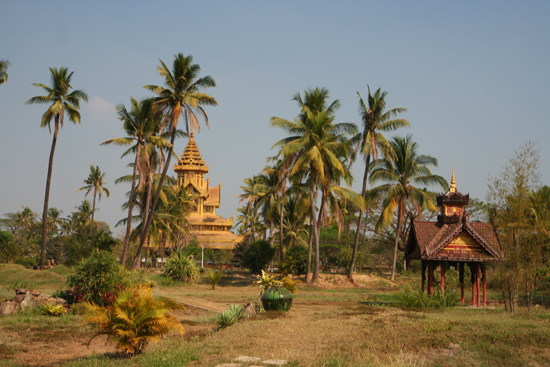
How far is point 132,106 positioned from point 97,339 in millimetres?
24927

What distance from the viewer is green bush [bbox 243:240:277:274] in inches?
1714

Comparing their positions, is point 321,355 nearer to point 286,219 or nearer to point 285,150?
point 285,150

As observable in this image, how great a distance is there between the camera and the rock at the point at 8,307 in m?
18.2

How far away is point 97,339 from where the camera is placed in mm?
14789

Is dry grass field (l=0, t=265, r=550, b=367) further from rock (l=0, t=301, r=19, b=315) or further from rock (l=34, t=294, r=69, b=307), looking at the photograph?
rock (l=34, t=294, r=69, b=307)

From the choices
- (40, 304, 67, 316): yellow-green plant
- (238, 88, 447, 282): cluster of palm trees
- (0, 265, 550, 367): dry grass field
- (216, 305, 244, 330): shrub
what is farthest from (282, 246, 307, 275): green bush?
(216, 305, 244, 330): shrub

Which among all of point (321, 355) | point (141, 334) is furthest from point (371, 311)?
point (141, 334)

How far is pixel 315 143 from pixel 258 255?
498 inches

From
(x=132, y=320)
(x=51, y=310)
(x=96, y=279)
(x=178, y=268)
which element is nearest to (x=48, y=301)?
(x=51, y=310)

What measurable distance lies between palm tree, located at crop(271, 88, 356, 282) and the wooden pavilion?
1200 centimetres

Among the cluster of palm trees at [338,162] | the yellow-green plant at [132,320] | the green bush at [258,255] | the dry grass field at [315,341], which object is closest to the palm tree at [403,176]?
the cluster of palm trees at [338,162]

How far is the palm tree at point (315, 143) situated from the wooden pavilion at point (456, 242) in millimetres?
11998

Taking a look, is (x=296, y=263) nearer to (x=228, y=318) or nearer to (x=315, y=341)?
(x=228, y=318)

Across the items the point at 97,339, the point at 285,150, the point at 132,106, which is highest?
the point at 132,106
